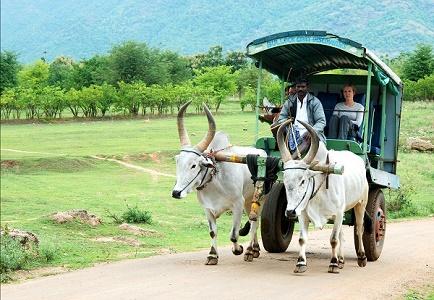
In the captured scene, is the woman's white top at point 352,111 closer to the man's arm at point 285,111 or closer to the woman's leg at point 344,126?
the woman's leg at point 344,126

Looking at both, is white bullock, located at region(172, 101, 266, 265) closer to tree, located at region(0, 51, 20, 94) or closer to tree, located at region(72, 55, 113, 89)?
tree, located at region(0, 51, 20, 94)

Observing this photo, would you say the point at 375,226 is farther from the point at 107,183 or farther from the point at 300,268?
the point at 107,183

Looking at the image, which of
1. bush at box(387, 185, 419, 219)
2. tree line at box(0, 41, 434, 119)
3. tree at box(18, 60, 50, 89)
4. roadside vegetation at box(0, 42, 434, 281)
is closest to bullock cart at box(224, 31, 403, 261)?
roadside vegetation at box(0, 42, 434, 281)

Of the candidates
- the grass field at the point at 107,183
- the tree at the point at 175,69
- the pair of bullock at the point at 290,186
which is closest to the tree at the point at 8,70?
the tree at the point at 175,69

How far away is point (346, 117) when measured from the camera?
40.7 ft

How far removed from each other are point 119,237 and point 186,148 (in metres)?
4.91

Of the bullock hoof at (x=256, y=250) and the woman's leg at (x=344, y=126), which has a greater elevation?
the woman's leg at (x=344, y=126)

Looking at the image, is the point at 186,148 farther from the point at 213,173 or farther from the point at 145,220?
the point at 145,220

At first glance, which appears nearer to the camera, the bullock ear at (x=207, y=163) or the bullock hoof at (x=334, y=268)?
the bullock hoof at (x=334, y=268)

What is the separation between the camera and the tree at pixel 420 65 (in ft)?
216

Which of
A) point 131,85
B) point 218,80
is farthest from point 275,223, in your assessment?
point 218,80

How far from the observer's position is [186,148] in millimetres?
11570

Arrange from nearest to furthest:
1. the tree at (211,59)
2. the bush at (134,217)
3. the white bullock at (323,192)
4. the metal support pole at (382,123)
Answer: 1. the white bullock at (323,192)
2. the metal support pole at (382,123)
3. the bush at (134,217)
4. the tree at (211,59)

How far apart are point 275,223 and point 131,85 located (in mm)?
54403
